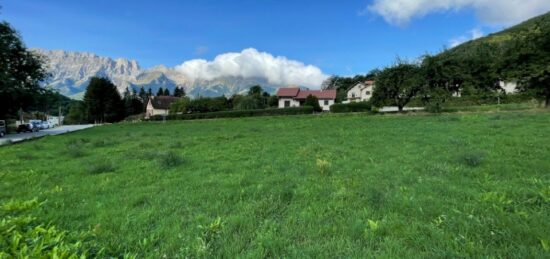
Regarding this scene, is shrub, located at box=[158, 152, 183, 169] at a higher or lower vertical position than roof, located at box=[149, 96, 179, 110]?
lower

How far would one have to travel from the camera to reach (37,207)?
4.42 meters

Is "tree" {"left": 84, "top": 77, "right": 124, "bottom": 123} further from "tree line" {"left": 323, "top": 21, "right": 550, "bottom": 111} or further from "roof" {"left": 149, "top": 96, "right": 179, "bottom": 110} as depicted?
"tree line" {"left": 323, "top": 21, "right": 550, "bottom": 111}

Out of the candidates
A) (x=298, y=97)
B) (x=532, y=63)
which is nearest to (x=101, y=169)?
(x=532, y=63)

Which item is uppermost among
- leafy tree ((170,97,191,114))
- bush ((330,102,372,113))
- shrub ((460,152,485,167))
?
leafy tree ((170,97,191,114))

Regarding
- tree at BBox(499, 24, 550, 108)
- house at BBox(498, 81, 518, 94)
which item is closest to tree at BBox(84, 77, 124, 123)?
house at BBox(498, 81, 518, 94)

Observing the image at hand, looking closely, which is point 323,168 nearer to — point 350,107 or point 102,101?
point 350,107

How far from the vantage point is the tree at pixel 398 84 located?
1239 inches

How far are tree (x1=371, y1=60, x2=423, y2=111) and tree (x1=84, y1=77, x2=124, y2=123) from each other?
75.7m

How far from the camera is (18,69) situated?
97.3 ft

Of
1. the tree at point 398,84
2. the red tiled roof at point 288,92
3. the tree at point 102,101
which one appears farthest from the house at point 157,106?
the tree at point 398,84

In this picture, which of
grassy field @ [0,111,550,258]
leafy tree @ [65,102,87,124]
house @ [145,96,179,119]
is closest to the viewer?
grassy field @ [0,111,550,258]

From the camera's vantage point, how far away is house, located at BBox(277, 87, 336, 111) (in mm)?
77713

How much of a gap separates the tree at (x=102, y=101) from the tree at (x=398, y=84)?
75.7 m

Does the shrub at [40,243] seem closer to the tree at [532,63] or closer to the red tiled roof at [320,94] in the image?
the tree at [532,63]
